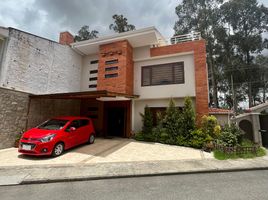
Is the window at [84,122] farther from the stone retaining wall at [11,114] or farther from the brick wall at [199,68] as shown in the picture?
the brick wall at [199,68]

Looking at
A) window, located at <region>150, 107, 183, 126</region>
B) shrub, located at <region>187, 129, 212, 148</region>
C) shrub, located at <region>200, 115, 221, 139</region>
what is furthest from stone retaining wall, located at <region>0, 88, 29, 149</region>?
shrub, located at <region>200, 115, 221, 139</region>

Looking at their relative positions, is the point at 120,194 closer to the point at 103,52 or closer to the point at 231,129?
the point at 231,129

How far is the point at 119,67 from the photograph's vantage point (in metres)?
10.8

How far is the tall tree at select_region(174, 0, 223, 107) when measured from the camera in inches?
840

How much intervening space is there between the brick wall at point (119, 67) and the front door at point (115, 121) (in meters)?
2.02

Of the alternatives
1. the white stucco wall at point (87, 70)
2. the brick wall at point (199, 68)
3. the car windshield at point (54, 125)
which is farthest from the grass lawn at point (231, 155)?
the white stucco wall at point (87, 70)

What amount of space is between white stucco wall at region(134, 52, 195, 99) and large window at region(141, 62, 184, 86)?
0.81ft

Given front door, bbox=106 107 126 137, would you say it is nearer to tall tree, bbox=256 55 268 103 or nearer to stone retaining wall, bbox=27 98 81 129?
stone retaining wall, bbox=27 98 81 129

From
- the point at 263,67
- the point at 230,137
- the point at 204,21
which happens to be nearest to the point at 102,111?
the point at 230,137

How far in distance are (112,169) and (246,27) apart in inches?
1020

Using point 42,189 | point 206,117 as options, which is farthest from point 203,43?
point 42,189

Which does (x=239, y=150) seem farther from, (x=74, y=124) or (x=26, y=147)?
(x=26, y=147)

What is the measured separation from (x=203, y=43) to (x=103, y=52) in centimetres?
696

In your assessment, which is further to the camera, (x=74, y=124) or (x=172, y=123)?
(x=172, y=123)
